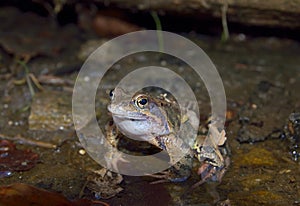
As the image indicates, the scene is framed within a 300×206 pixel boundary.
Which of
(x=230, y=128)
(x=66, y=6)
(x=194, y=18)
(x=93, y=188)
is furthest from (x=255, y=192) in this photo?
(x=66, y=6)

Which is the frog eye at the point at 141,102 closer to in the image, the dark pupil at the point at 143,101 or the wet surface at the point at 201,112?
the dark pupil at the point at 143,101

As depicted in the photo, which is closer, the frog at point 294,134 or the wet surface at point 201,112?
the wet surface at point 201,112

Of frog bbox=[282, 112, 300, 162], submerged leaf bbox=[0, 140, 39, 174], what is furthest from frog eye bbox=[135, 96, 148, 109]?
frog bbox=[282, 112, 300, 162]

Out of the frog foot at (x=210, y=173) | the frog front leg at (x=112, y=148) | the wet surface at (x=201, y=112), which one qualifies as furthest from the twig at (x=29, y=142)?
the frog foot at (x=210, y=173)

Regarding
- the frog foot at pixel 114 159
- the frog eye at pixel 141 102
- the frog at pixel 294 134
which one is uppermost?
the frog eye at pixel 141 102

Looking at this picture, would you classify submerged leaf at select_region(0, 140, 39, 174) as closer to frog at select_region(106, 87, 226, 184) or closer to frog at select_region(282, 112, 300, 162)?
frog at select_region(106, 87, 226, 184)

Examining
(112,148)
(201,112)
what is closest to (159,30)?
(201,112)

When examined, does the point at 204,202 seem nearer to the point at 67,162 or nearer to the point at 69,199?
the point at 69,199
